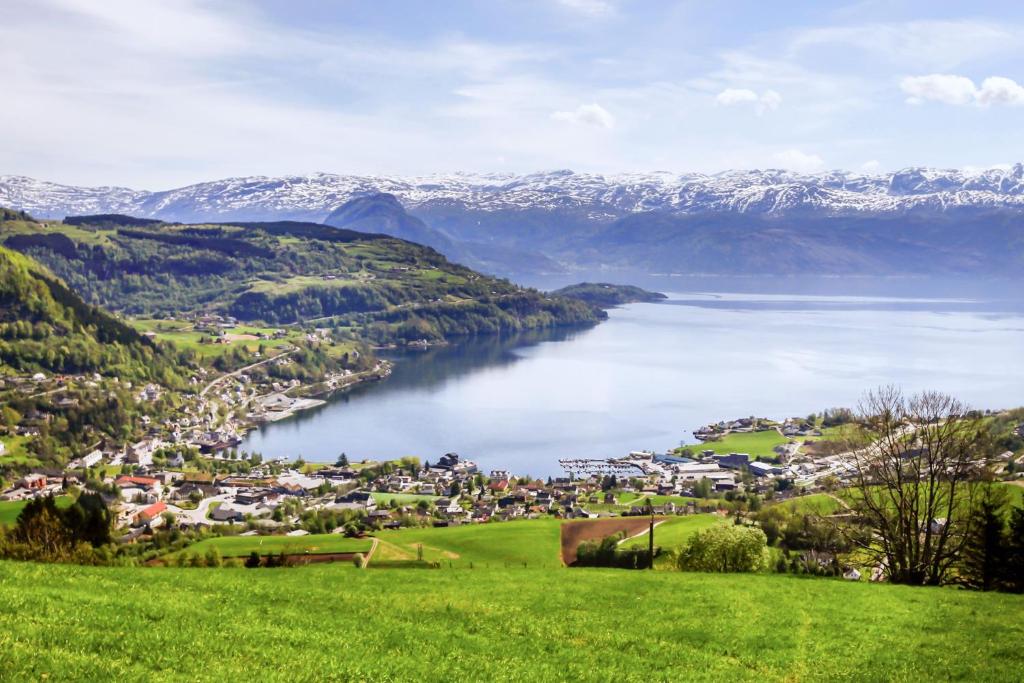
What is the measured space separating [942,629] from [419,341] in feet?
505

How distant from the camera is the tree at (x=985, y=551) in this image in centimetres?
2269

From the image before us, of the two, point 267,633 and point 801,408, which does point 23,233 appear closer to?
point 801,408

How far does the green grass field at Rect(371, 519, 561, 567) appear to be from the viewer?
35.1 meters

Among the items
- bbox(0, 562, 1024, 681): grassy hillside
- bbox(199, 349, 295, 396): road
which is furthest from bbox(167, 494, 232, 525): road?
bbox(199, 349, 295, 396): road

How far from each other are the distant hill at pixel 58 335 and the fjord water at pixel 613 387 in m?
20.2

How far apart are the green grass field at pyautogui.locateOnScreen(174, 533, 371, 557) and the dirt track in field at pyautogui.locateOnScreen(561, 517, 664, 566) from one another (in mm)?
9314

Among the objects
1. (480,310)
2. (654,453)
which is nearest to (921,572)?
(654,453)

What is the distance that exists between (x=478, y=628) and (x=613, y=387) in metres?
99.8

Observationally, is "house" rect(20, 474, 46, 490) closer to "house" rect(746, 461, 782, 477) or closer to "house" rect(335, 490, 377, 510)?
"house" rect(335, 490, 377, 510)

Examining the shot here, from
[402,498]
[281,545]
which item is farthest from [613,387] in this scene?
[281,545]

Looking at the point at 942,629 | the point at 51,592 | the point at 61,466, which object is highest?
the point at 51,592

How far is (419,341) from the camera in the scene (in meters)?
168

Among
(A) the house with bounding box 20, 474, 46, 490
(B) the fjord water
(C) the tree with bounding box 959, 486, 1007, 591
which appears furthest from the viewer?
(B) the fjord water

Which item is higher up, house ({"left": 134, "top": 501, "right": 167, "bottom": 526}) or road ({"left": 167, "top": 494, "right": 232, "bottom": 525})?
house ({"left": 134, "top": 501, "right": 167, "bottom": 526})
